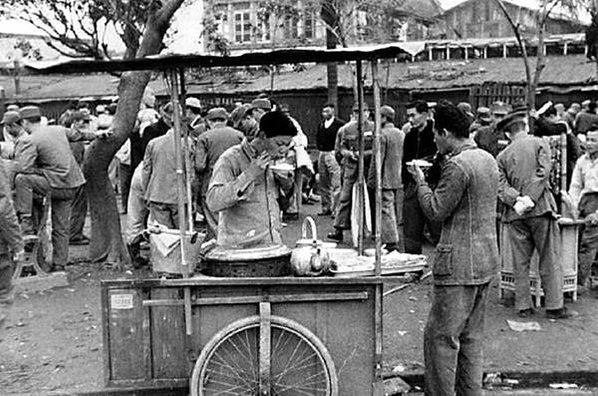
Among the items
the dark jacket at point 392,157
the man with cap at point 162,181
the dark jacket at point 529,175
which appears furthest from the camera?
the dark jacket at point 392,157

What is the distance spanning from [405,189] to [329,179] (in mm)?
5041

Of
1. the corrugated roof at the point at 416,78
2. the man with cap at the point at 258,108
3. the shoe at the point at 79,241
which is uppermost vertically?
the corrugated roof at the point at 416,78

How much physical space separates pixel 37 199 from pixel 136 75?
2044mm

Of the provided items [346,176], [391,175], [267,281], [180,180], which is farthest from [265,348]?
[346,176]

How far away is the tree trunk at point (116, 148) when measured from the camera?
36.7 feet

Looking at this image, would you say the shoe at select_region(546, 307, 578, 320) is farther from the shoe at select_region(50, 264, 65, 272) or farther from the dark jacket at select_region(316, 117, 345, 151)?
the dark jacket at select_region(316, 117, 345, 151)

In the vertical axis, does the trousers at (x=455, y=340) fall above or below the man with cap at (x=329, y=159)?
below

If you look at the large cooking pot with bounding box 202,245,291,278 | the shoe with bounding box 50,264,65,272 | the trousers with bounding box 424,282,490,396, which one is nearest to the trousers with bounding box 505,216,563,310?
the trousers with bounding box 424,282,490,396

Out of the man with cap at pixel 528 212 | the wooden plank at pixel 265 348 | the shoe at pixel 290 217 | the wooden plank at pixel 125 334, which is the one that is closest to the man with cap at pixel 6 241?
the wooden plank at pixel 125 334

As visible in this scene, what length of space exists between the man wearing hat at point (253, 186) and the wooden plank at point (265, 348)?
0.67 meters

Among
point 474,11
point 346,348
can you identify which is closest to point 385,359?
point 346,348

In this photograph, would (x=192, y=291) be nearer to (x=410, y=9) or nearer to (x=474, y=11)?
(x=410, y=9)

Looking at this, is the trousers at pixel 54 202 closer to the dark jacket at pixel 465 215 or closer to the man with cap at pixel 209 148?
the man with cap at pixel 209 148

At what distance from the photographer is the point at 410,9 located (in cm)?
3544
